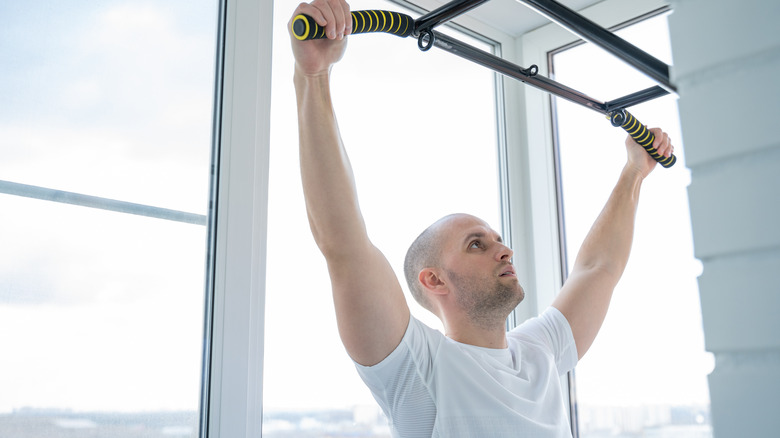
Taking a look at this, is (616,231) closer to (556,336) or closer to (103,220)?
(556,336)

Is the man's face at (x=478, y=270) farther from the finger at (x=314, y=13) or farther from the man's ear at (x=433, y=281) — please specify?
the finger at (x=314, y=13)

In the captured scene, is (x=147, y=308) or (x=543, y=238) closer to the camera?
(x=147, y=308)

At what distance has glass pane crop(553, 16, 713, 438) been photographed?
170cm

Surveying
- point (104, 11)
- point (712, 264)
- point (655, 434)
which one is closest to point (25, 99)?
point (104, 11)

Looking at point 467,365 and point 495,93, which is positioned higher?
point 495,93

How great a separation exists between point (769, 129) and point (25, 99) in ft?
3.79

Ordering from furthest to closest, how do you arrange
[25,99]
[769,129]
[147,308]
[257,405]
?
[257,405] < [147,308] < [25,99] < [769,129]

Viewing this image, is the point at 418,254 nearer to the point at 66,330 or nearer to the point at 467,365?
the point at 467,365

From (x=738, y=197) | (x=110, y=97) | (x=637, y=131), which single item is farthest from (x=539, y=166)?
(x=738, y=197)

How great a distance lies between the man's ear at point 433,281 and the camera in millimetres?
1444

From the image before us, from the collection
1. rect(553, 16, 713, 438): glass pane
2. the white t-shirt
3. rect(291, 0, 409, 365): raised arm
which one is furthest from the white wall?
rect(553, 16, 713, 438): glass pane

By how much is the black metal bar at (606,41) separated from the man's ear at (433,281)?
0.66m

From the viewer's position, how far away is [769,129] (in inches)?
8.5

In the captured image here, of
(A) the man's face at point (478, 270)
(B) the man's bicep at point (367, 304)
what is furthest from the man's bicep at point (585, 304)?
(B) the man's bicep at point (367, 304)
